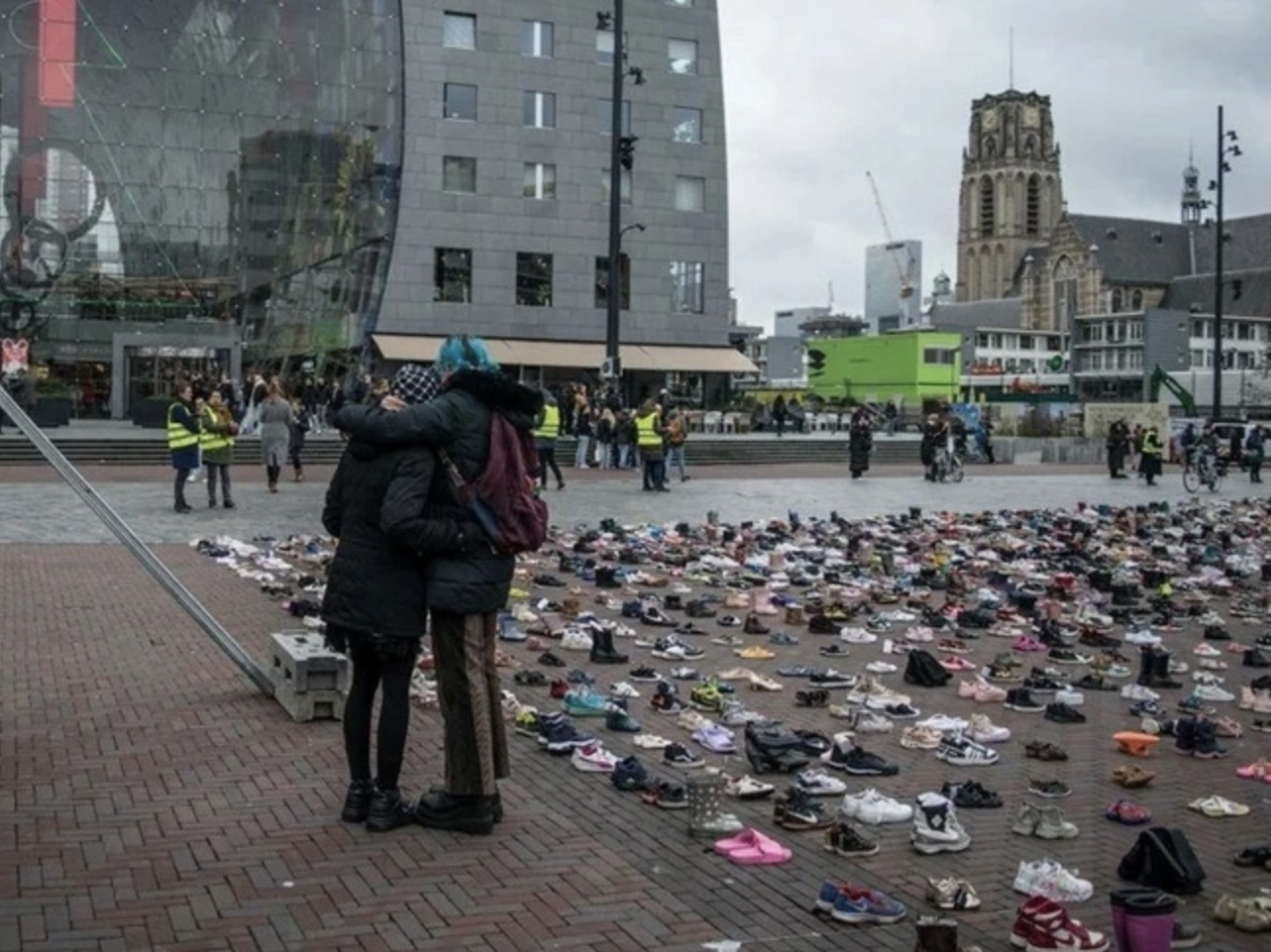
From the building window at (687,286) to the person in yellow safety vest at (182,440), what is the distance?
4148 centimetres

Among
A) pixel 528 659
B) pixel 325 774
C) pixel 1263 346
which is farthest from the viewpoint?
pixel 1263 346

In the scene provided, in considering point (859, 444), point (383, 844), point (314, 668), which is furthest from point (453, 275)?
point (383, 844)

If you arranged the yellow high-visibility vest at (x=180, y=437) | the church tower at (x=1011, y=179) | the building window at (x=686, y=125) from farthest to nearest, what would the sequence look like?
the church tower at (x=1011, y=179), the building window at (x=686, y=125), the yellow high-visibility vest at (x=180, y=437)

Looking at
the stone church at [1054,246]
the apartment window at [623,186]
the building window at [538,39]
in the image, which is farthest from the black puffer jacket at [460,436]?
the stone church at [1054,246]

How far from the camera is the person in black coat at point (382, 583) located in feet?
19.6

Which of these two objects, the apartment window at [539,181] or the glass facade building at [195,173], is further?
the apartment window at [539,181]

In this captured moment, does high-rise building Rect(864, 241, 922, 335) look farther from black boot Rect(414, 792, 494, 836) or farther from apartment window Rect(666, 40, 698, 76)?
black boot Rect(414, 792, 494, 836)

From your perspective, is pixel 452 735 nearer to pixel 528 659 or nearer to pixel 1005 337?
Answer: pixel 528 659

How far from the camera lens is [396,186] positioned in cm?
5722

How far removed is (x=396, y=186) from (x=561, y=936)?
5436 centimetres

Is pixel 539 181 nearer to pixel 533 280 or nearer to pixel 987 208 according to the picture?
pixel 533 280

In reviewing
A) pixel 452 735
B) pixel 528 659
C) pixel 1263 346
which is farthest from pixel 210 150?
pixel 1263 346

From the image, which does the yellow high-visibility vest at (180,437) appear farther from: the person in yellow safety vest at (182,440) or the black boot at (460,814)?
the black boot at (460,814)

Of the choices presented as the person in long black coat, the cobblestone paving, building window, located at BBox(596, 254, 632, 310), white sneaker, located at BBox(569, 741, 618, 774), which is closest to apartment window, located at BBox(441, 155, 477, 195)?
building window, located at BBox(596, 254, 632, 310)
